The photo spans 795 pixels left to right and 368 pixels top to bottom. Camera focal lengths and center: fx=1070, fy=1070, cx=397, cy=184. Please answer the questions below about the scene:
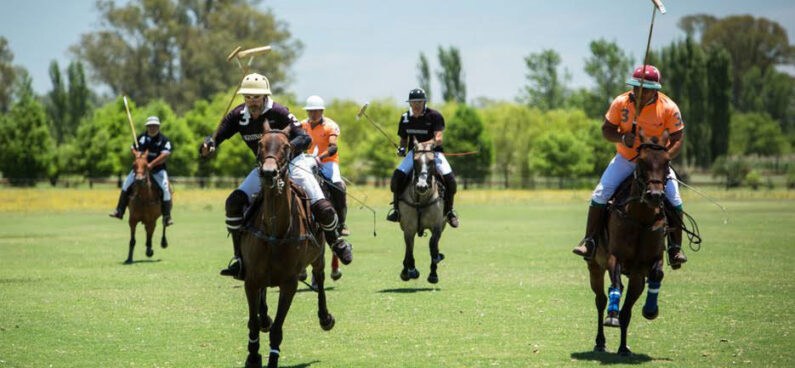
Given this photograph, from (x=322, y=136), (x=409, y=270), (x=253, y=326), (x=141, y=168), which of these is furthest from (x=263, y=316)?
(x=141, y=168)

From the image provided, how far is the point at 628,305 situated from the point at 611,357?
625 mm

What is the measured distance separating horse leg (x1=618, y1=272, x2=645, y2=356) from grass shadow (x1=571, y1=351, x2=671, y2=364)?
10 cm

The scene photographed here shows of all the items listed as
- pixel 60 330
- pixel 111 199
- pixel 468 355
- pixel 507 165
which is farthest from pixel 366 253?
pixel 507 165

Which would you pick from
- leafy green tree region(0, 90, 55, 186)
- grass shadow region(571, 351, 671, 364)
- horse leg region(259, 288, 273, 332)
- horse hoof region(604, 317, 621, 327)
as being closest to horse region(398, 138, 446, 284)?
horse leg region(259, 288, 273, 332)

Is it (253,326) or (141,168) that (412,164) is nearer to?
(141,168)

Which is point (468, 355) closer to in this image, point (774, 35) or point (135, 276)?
point (135, 276)

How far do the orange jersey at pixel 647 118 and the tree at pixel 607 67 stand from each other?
377 ft

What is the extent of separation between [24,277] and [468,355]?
12736 millimetres

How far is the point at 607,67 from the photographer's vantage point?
417 feet

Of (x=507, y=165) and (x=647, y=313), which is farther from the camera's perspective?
(x=507, y=165)

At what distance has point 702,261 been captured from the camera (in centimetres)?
2430

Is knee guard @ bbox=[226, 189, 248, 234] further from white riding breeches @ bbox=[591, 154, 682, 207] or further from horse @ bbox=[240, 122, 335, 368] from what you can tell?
white riding breeches @ bbox=[591, 154, 682, 207]

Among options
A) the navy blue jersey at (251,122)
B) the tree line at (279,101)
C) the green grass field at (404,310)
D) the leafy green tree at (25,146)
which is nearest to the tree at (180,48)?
the tree line at (279,101)

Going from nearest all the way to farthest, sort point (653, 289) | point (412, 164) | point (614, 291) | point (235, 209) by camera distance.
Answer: point (235, 209) → point (614, 291) → point (653, 289) → point (412, 164)
